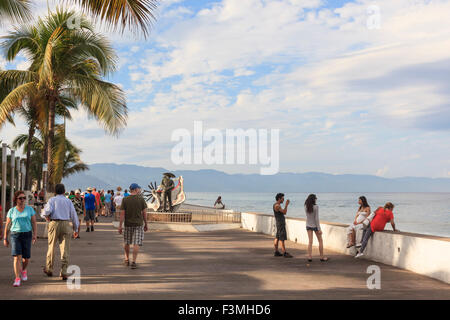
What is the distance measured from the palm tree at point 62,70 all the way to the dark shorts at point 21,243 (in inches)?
439

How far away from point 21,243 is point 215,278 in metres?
3.55

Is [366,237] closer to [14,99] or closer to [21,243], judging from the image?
[21,243]

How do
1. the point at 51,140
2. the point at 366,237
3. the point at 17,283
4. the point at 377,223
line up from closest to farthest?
the point at 17,283, the point at 377,223, the point at 366,237, the point at 51,140

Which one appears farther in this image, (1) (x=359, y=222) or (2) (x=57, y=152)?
(2) (x=57, y=152)

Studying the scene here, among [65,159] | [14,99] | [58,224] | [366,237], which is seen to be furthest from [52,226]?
[65,159]

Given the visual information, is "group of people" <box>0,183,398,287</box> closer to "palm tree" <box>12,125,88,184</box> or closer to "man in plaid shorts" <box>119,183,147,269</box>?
"man in plaid shorts" <box>119,183,147,269</box>

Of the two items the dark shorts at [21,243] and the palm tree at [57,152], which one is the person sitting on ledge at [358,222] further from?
the palm tree at [57,152]

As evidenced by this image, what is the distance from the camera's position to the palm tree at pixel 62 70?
19578mm

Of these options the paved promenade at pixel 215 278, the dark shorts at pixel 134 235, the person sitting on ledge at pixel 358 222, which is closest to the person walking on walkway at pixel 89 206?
the paved promenade at pixel 215 278

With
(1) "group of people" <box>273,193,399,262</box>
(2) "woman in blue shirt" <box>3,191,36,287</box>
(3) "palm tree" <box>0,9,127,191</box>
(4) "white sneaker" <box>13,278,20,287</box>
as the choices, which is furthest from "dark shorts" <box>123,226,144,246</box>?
(3) "palm tree" <box>0,9,127,191</box>

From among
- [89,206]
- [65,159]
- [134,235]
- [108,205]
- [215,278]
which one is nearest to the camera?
[215,278]

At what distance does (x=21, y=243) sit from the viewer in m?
8.73

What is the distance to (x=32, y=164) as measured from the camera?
210ft
